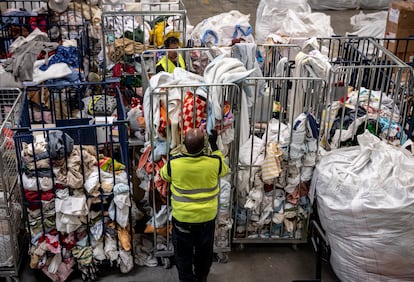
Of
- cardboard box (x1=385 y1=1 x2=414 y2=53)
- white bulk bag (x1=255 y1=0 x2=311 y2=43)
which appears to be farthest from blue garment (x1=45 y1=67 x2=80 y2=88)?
cardboard box (x1=385 y1=1 x2=414 y2=53)

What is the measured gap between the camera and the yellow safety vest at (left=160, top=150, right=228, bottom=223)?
381 centimetres

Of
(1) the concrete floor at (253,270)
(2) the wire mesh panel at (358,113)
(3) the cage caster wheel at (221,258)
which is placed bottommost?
(1) the concrete floor at (253,270)

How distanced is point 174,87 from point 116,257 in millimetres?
1496

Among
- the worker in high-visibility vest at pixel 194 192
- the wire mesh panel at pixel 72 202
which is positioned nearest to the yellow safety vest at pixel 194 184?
the worker in high-visibility vest at pixel 194 192

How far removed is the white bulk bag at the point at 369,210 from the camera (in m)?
4.07

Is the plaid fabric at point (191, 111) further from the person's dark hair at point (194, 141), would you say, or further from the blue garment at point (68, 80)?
the blue garment at point (68, 80)

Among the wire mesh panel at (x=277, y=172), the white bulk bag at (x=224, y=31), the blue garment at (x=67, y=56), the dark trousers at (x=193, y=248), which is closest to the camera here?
the dark trousers at (x=193, y=248)

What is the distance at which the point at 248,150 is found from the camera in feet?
15.2

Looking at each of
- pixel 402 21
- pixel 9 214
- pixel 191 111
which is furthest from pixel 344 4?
pixel 9 214

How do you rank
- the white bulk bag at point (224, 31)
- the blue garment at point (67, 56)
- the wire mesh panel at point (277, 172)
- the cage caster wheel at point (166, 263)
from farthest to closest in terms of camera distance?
1. the white bulk bag at point (224, 31)
2. the blue garment at point (67, 56)
3. the cage caster wheel at point (166, 263)
4. the wire mesh panel at point (277, 172)

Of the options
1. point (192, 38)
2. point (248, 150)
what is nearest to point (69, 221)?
point (248, 150)

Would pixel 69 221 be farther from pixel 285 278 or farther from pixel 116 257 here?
pixel 285 278

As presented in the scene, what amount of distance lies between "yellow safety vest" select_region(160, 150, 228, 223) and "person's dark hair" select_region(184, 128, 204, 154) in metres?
0.08

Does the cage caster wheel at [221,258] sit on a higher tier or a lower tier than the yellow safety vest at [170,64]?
lower
